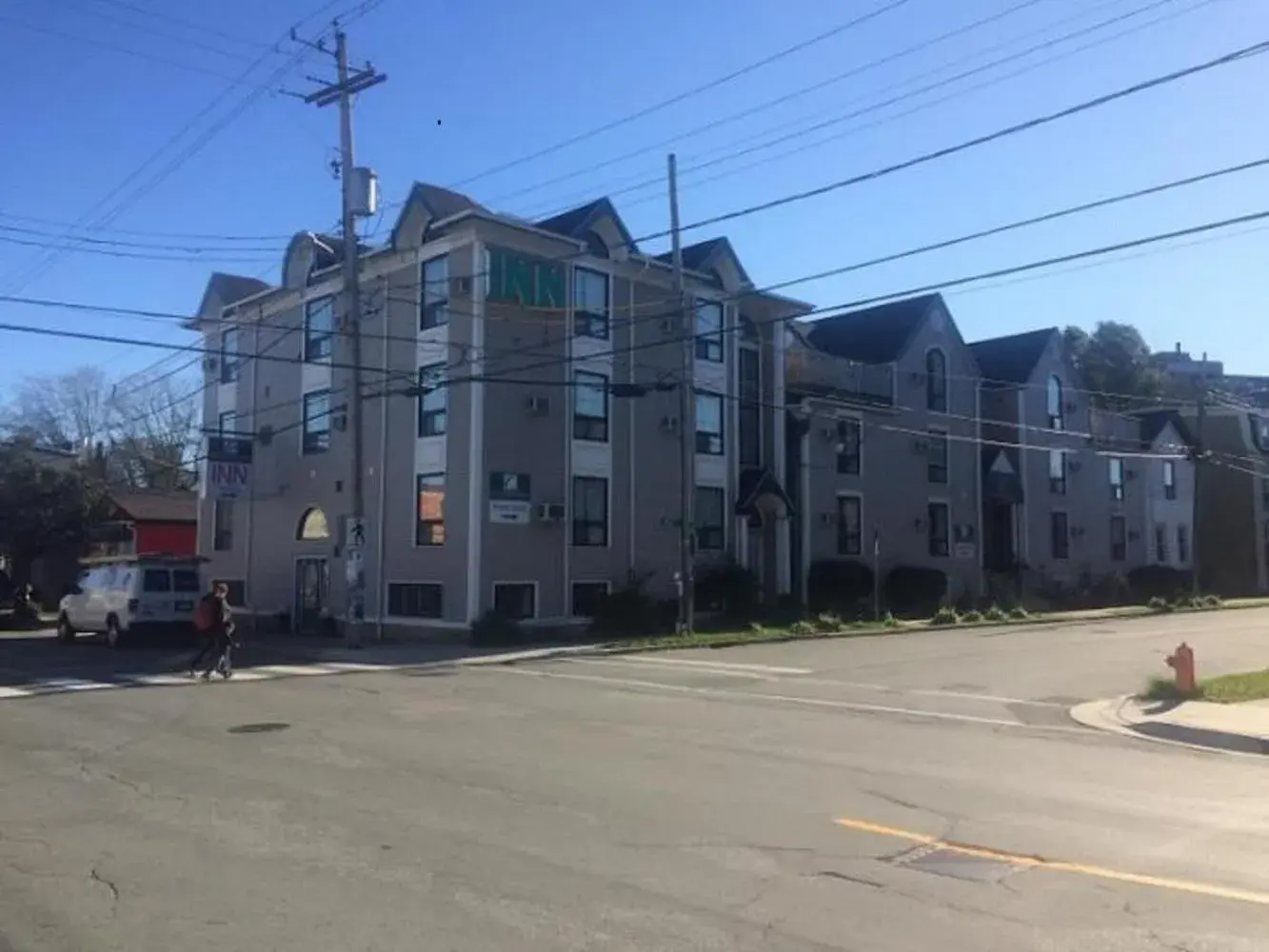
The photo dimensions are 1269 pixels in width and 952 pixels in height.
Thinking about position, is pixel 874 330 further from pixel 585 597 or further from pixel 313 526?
pixel 313 526

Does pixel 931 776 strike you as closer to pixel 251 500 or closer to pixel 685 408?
pixel 685 408

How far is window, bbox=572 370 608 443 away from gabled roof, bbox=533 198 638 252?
11.7ft

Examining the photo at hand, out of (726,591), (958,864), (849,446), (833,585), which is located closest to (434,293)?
(726,591)

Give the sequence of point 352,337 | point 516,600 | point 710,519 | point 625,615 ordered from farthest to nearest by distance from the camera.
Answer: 1. point 710,519
2. point 625,615
3. point 516,600
4. point 352,337

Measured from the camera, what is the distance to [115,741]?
39.9ft

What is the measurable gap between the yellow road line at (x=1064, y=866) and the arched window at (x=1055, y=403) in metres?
43.0

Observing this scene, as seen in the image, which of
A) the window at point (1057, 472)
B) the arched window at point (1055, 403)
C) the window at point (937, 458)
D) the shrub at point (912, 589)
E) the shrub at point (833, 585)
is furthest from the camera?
the arched window at point (1055, 403)

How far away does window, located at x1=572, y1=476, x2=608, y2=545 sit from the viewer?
97.6 ft

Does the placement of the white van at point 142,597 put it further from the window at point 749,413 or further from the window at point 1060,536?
the window at point 1060,536

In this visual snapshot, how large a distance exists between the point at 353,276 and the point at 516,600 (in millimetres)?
8424

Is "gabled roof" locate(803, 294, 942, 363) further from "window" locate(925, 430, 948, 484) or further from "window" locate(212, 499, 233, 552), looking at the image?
"window" locate(212, 499, 233, 552)

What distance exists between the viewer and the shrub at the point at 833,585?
3647 centimetres

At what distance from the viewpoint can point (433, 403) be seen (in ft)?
95.7

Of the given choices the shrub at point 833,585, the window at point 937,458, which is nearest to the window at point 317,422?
the shrub at point 833,585
